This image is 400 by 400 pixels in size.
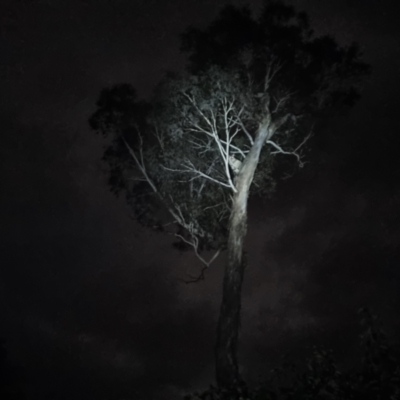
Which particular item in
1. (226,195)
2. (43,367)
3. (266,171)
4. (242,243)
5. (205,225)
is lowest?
(242,243)

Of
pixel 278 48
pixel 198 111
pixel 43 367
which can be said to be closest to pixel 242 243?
pixel 198 111

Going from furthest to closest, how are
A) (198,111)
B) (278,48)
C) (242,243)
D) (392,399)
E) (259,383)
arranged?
1. (278,48)
2. (198,111)
3. (242,243)
4. (259,383)
5. (392,399)

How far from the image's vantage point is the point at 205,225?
1708 cm

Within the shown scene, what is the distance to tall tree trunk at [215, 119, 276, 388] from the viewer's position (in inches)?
426

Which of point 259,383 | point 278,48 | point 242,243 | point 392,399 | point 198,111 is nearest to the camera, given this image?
point 392,399

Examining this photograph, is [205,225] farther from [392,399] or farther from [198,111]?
[392,399]

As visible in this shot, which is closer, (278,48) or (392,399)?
(392,399)

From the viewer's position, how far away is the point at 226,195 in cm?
1758

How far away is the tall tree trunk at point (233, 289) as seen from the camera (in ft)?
35.5

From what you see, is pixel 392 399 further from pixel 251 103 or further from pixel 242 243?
pixel 251 103

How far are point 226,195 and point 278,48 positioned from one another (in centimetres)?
607

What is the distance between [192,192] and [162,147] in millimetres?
2114

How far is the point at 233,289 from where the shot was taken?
11.8m

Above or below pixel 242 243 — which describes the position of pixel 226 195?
above
